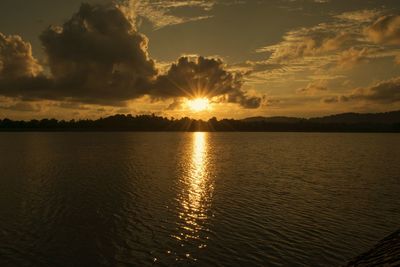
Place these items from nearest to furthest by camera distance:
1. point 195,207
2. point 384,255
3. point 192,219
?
1. point 384,255
2. point 192,219
3. point 195,207

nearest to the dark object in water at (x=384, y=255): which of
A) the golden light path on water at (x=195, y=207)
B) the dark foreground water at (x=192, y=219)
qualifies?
the dark foreground water at (x=192, y=219)

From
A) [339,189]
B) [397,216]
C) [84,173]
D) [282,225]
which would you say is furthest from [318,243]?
[84,173]

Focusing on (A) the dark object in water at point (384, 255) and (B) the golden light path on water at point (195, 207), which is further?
(B) the golden light path on water at point (195, 207)

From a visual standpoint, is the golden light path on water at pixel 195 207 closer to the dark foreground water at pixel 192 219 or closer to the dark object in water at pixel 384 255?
the dark foreground water at pixel 192 219

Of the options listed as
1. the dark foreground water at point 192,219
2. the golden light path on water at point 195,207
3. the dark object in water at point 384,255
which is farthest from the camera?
the golden light path on water at point 195,207

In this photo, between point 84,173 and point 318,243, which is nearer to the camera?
point 318,243

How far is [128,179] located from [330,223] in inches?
1444

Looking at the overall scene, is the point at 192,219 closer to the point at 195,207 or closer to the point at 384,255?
the point at 195,207

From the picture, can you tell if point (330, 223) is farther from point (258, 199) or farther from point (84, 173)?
point (84, 173)

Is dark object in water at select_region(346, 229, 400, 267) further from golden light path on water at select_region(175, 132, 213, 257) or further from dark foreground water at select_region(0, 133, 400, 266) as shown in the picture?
golden light path on water at select_region(175, 132, 213, 257)

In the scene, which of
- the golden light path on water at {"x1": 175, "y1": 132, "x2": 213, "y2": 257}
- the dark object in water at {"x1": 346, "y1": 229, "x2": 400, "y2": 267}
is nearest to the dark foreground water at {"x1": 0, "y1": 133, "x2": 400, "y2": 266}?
the golden light path on water at {"x1": 175, "y1": 132, "x2": 213, "y2": 257}

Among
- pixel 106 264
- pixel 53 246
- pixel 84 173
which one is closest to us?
pixel 106 264

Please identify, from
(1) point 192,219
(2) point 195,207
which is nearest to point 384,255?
(1) point 192,219

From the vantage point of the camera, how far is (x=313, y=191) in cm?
4844
